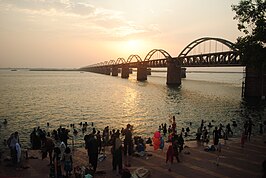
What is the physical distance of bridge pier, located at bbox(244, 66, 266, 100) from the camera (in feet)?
236

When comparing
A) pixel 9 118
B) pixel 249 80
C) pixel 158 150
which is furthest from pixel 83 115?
pixel 249 80

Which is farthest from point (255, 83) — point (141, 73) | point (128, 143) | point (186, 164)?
point (141, 73)

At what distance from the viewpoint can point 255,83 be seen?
7256 cm

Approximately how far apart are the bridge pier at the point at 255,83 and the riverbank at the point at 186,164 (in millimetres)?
58465

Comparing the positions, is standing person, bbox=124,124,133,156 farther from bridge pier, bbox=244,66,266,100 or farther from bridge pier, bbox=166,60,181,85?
bridge pier, bbox=166,60,181,85

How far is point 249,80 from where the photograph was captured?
72.8m

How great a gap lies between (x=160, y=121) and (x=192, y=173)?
2510 cm

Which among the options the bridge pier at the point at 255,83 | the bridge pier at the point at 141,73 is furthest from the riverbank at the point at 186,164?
the bridge pier at the point at 141,73

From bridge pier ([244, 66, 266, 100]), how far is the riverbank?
58.5m

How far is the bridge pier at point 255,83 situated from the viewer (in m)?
72.1

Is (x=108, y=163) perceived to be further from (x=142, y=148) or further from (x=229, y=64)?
(x=229, y=64)

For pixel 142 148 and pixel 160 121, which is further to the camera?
pixel 160 121

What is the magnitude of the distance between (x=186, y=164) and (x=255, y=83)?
2554 inches

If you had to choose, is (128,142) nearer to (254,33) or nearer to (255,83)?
(254,33)
